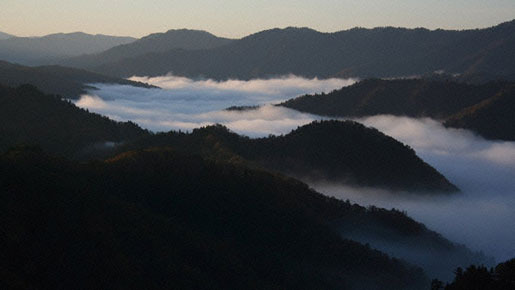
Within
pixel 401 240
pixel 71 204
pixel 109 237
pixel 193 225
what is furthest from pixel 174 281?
pixel 401 240

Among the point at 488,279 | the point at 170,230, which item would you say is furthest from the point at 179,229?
the point at 488,279

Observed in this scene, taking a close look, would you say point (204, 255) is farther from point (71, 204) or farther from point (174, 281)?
point (71, 204)

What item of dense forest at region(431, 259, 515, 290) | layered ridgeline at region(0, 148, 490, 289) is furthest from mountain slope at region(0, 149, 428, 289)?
dense forest at region(431, 259, 515, 290)

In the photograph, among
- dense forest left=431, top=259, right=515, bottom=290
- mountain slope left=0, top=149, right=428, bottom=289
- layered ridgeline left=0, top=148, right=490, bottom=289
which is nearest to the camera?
dense forest left=431, top=259, right=515, bottom=290

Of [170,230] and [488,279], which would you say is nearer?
[488,279]

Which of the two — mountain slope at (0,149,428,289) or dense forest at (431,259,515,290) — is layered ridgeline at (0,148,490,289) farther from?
dense forest at (431,259,515,290)

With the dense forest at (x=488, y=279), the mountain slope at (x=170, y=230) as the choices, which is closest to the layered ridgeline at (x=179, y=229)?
the mountain slope at (x=170, y=230)

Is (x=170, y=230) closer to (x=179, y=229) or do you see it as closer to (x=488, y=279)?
(x=179, y=229)
